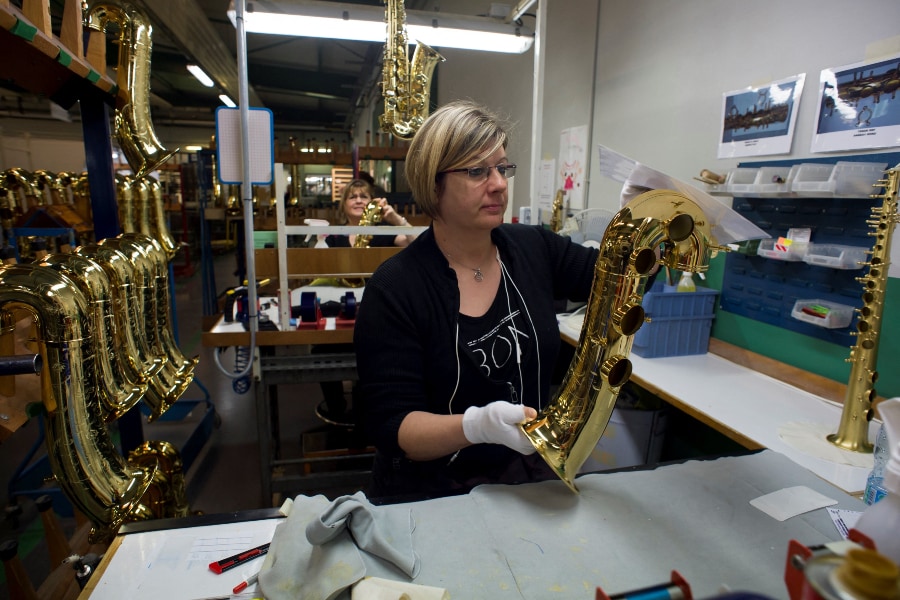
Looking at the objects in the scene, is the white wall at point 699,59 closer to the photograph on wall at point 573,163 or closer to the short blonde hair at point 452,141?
the photograph on wall at point 573,163

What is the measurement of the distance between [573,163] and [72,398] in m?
3.07

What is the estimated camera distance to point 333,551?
0.78 meters

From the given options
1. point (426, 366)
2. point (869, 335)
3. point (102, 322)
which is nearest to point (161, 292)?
point (102, 322)

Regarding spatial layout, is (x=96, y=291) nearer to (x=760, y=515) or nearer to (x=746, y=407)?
(x=760, y=515)

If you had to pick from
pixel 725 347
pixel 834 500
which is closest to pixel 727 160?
pixel 725 347

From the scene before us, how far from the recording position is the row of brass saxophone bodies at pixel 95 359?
0.99 metres

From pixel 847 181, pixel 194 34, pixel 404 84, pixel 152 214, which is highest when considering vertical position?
pixel 194 34

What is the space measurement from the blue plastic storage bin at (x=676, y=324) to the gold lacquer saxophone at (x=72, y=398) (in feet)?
5.96

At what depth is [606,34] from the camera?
2.93 m

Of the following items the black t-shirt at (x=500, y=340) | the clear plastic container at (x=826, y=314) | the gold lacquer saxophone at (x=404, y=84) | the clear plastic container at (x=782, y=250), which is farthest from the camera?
the gold lacquer saxophone at (x=404, y=84)

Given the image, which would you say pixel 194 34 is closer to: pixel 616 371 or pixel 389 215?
pixel 389 215

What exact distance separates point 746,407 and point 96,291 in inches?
74.5

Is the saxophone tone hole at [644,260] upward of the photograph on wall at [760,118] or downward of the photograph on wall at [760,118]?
downward

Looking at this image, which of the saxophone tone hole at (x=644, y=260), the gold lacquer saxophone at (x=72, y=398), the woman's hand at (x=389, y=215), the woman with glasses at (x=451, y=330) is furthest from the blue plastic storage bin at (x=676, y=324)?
the gold lacquer saxophone at (x=72, y=398)
